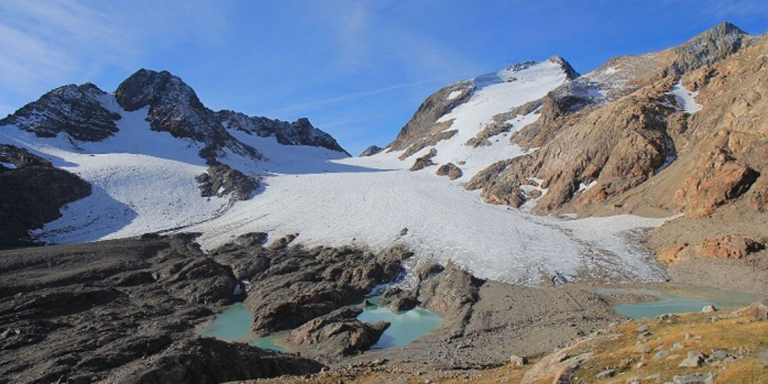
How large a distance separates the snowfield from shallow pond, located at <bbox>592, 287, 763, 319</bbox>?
5.14 metres

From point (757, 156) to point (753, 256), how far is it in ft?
41.4

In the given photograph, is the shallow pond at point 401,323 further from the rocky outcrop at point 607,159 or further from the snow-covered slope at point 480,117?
the snow-covered slope at point 480,117

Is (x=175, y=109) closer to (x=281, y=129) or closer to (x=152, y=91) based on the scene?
(x=152, y=91)

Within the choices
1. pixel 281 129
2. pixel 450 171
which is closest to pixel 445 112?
pixel 281 129

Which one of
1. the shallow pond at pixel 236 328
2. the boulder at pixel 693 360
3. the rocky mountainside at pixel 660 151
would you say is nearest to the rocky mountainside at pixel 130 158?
the shallow pond at pixel 236 328

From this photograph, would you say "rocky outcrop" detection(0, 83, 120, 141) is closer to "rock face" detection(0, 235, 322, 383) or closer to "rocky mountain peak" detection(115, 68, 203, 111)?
"rocky mountain peak" detection(115, 68, 203, 111)

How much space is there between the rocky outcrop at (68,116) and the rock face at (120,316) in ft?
229

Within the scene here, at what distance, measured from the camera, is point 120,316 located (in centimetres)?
3619

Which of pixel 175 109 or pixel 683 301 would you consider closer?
pixel 683 301

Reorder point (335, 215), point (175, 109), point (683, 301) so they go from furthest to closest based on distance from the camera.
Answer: point (175, 109), point (335, 215), point (683, 301)

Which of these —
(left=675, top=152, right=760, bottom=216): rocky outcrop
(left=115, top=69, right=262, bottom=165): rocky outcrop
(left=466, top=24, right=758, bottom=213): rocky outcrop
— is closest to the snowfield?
(left=115, top=69, right=262, bottom=165): rocky outcrop

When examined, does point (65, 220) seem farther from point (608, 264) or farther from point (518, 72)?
point (518, 72)

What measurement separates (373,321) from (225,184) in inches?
2552

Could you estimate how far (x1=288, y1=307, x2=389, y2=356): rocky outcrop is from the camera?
29.3 meters
